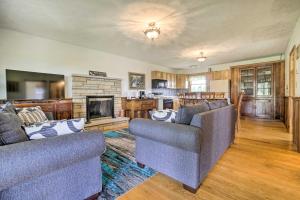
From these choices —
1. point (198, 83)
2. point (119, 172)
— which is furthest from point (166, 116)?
point (198, 83)

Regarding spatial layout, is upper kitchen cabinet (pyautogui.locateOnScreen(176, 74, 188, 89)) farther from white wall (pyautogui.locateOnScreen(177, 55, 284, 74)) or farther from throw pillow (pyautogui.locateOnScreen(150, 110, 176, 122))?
throw pillow (pyautogui.locateOnScreen(150, 110, 176, 122))

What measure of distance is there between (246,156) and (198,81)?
5.97m

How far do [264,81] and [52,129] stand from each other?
709 centimetres

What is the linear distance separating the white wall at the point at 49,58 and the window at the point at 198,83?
4.19 meters

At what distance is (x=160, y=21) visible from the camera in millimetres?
3014

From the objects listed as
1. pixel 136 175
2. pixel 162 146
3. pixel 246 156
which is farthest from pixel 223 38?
pixel 136 175

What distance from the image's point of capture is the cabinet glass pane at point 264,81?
19.0 ft

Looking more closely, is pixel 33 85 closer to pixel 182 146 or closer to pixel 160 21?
pixel 160 21

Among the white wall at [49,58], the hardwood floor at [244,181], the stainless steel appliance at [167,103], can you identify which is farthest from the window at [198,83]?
the hardwood floor at [244,181]

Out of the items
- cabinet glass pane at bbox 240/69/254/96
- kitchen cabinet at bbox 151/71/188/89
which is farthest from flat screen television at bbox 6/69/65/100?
cabinet glass pane at bbox 240/69/254/96

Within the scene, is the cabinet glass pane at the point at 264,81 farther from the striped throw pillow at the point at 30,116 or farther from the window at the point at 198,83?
the striped throw pillow at the point at 30,116

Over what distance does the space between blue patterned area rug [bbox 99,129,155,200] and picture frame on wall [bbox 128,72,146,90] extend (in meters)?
3.63

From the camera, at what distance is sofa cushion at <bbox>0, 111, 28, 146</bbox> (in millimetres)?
1089

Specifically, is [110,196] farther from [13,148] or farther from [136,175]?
[13,148]
